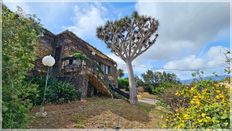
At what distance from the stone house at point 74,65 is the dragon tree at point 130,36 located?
2305 mm

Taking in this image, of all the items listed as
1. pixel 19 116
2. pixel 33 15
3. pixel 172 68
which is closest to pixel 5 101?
pixel 19 116

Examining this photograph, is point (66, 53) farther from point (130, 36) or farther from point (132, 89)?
point (132, 89)

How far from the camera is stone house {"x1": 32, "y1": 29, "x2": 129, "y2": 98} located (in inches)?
662

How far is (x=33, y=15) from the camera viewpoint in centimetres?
533

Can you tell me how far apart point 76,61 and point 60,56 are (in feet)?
12.4

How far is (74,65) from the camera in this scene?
17094 mm

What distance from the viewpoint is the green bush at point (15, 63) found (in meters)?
4.16

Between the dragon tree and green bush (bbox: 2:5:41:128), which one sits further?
the dragon tree

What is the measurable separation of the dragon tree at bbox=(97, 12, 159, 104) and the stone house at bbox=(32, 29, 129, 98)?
2.30 meters

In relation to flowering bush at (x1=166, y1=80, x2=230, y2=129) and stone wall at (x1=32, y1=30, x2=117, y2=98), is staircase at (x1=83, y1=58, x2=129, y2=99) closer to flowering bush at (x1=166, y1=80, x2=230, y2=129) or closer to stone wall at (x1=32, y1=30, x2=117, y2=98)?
stone wall at (x1=32, y1=30, x2=117, y2=98)

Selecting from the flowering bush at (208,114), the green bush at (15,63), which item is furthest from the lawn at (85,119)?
the flowering bush at (208,114)

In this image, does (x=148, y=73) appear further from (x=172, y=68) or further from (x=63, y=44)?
(x=63, y=44)

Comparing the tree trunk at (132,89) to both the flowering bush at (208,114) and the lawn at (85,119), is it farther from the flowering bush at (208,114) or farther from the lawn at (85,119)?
the flowering bush at (208,114)

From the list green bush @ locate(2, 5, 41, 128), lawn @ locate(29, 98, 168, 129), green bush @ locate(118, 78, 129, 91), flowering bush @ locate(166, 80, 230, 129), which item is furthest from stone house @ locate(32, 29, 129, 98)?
flowering bush @ locate(166, 80, 230, 129)
